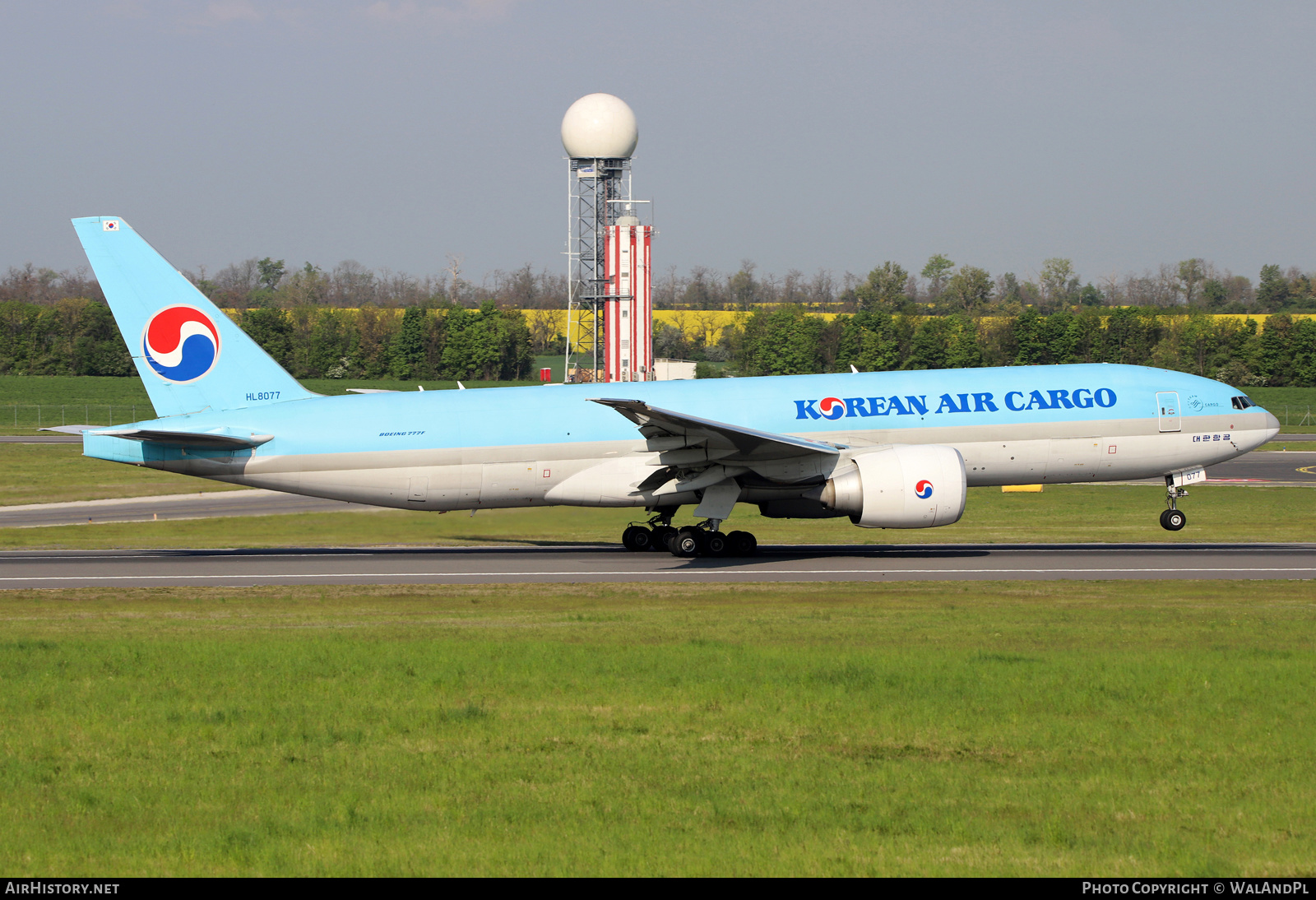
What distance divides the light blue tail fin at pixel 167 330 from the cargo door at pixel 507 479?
5990 millimetres

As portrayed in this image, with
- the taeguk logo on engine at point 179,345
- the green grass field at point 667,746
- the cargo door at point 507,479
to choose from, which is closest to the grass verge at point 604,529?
the cargo door at point 507,479

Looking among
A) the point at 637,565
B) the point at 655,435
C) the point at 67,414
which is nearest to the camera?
the point at 637,565

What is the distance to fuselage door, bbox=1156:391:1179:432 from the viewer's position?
107ft

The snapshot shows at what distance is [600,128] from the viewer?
9212 cm

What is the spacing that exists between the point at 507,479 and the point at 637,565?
4210 millimetres

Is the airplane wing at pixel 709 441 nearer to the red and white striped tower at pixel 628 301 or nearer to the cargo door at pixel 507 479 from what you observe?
the cargo door at pixel 507 479

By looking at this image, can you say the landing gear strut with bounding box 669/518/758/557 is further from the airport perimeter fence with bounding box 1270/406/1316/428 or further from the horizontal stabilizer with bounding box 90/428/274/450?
the airport perimeter fence with bounding box 1270/406/1316/428

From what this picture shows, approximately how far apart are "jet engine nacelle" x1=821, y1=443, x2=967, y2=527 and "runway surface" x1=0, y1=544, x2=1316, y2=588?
3.74ft

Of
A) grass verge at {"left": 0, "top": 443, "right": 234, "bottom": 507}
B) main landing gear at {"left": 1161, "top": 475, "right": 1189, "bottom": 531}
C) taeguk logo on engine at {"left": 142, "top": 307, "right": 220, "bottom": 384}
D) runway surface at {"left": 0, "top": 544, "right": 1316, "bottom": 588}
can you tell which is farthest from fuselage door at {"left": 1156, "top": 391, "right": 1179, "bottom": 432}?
grass verge at {"left": 0, "top": 443, "right": 234, "bottom": 507}

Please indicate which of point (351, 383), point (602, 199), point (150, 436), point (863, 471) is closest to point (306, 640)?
point (150, 436)

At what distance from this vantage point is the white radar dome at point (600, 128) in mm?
92312

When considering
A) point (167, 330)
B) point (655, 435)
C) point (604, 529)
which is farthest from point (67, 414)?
point (655, 435)

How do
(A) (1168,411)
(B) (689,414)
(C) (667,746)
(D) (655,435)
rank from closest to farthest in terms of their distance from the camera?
(C) (667,746) → (D) (655,435) → (B) (689,414) → (A) (1168,411)

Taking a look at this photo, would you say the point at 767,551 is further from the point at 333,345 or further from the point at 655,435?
the point at 333,345
